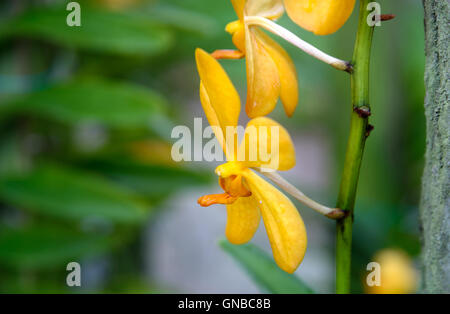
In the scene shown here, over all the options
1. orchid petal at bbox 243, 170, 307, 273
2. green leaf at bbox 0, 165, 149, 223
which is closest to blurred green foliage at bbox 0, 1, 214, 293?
green leaf at bbox 0, 165, 149, 223

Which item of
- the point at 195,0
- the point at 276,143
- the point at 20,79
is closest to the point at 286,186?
the point at 276,143

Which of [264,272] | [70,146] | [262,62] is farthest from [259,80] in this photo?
[70,146]

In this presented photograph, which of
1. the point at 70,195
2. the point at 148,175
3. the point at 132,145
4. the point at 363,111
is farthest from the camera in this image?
the point at 132,145

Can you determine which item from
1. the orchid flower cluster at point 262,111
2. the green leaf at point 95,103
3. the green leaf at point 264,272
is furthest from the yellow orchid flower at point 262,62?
the green leaf at point 95,103

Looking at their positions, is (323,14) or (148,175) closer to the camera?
(323,14)

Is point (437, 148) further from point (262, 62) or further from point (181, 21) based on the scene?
point (181, 21)
